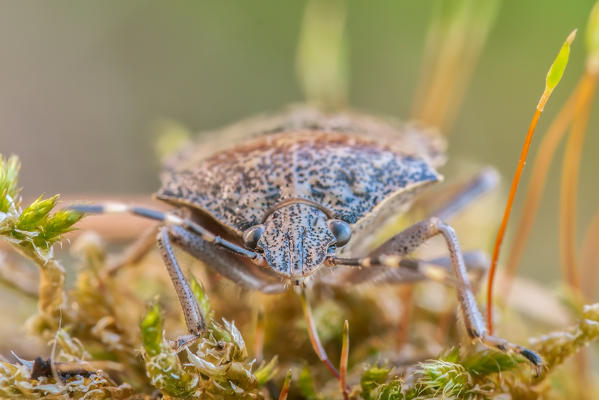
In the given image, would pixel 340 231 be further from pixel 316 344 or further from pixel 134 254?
pixel 134 254

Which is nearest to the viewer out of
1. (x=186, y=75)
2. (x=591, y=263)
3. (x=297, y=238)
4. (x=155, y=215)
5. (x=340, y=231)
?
(x=155, y=215)

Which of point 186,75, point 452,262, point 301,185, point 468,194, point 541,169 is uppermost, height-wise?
point 186,75

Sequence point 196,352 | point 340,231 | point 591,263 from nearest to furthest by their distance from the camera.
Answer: point 196,352 < point 340,231 < point 591,263

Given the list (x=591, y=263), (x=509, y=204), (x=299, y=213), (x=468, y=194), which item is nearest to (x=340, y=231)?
(x=299, y=213)

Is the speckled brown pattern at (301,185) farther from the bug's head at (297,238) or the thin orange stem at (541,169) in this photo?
the thin orange stem at (541,169)

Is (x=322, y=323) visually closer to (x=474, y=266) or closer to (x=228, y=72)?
(x=474, y=266)

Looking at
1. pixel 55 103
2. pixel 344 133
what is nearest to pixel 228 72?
pixel 55 103

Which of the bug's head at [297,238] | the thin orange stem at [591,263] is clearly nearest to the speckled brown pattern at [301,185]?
the bug's head at [297,238]
